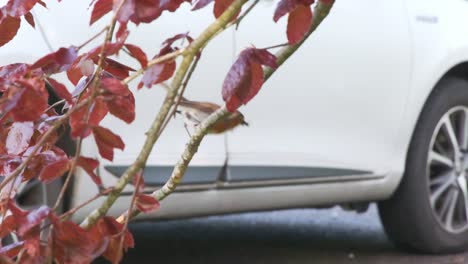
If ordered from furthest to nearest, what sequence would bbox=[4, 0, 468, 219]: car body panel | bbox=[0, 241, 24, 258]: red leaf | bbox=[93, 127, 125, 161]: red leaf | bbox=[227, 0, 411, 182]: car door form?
bbox=[227, 0, 411, 182]: car door
bbox=[4, 0, 468, 219]: car body panel
bbox=[0, 241, 24, 258]: red leaf
bbox=[93, 127, 125, 161]: red leaf

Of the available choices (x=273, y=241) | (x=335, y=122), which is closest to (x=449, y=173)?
(x=335, y=122)

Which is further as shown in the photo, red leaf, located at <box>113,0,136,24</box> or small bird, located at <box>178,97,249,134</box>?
small bird, located at <box>178,97,249,134</box>

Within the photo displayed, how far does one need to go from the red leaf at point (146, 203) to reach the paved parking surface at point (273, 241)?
125 inches

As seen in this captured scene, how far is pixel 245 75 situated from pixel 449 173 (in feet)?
11.4

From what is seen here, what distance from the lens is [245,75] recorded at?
129 cm

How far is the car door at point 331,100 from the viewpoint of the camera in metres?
3.96

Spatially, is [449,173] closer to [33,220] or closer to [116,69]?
[116,69]

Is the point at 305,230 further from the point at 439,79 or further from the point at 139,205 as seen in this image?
the point at 139,205

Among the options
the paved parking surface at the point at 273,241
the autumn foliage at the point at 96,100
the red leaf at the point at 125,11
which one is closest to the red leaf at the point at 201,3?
the autumn foliage at the point at 96,100

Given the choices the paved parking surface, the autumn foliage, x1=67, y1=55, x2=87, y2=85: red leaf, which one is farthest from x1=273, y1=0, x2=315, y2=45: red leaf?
the paved parking surface

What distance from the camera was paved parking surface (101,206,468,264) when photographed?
4.69 metres

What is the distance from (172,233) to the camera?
219 inches

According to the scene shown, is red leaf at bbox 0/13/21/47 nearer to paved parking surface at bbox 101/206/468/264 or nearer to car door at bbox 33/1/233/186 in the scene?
car door at bbox 33/1/233/186

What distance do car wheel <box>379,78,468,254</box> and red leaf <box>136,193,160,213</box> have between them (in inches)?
128
